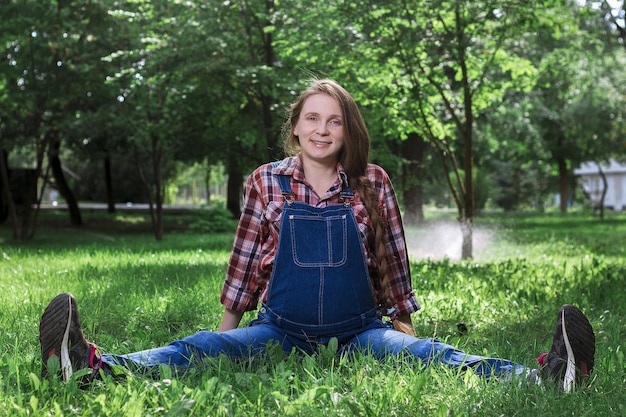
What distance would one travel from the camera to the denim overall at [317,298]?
3.49 metres

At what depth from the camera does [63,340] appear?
9.89 feet

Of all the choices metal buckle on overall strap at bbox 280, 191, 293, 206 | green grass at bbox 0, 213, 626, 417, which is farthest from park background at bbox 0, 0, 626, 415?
metal buckle on overall strap at bbox 280, 191, 293, 206

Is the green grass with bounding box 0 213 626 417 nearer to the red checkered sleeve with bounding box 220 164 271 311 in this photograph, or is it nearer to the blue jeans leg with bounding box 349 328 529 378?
the blue jeans leg with bounding box 349 328 529 378

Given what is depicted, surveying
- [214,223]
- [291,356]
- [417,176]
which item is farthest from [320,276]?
[417,176]

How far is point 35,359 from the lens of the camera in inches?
140

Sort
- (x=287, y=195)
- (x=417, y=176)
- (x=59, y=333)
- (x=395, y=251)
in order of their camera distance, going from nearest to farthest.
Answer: (x=59, y=333) → (x=287, y=195) → (x=395, y=251) → (x=417, y=176)

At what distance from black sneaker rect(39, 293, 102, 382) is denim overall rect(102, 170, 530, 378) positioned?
1.50 feet

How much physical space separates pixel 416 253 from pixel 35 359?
A: 9603mm

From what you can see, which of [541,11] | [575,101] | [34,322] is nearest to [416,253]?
[541,11]

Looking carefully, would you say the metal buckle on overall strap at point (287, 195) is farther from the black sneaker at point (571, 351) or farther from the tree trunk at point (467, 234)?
the tree trunk at point (467, 234)

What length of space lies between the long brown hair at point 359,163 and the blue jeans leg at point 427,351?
26cm

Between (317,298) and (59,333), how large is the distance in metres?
1.11

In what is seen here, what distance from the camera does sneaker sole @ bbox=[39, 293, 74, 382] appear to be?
3.01 meters

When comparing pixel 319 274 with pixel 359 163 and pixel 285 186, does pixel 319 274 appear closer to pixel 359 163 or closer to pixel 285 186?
pixel 285 186
